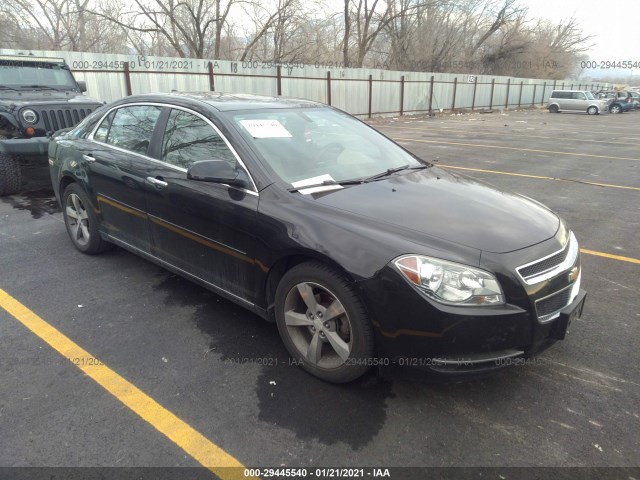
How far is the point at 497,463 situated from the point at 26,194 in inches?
295

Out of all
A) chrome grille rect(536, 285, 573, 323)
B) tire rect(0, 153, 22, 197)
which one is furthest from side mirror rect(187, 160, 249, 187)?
tire rect(0, 153, 22, 197)

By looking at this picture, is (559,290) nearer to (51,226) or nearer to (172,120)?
(172,120)

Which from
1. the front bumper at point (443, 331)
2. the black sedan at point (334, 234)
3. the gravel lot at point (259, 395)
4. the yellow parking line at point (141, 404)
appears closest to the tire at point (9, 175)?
the gravel lot at point (259, 395)

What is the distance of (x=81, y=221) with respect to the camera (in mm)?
4570

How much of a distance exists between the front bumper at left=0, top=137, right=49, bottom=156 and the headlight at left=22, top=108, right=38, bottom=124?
364mm

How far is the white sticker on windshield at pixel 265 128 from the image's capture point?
315 centimetres

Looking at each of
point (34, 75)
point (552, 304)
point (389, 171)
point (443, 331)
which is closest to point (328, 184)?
point (389, 171)

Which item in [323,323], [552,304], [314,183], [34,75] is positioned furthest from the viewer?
[34,75]

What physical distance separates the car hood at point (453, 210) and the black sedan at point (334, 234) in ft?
0.04

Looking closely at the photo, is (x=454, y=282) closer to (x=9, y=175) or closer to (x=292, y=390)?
(x=292, y=390)

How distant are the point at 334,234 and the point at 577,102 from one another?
123ft

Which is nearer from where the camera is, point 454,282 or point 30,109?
point 454,282

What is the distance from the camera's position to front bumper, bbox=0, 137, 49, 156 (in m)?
6.25

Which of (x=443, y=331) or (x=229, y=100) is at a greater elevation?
(x=229, y=100)
